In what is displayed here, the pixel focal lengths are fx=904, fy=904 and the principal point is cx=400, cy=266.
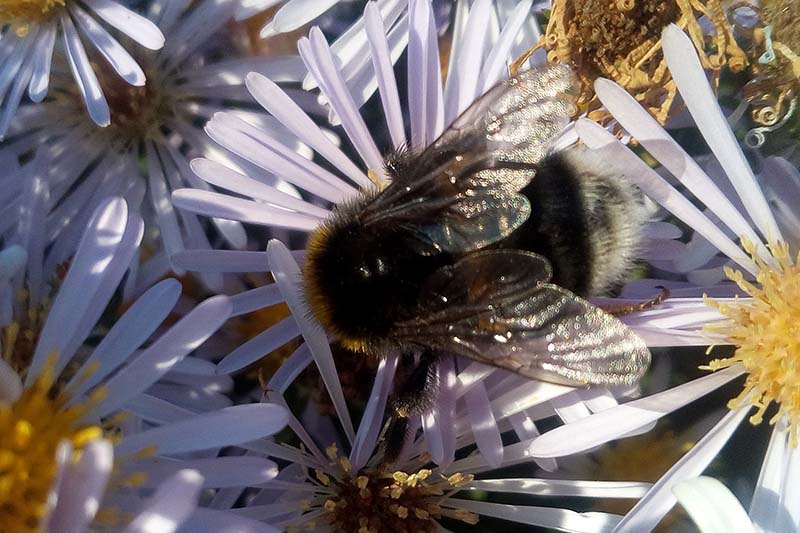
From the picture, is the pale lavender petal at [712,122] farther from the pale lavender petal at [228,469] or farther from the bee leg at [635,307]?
the pale lavender petal at [228,469]

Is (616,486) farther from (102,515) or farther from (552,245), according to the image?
(102,515)

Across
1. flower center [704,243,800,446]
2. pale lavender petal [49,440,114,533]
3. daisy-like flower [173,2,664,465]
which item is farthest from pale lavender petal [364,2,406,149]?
pale lavender petal [49,440,114,533]

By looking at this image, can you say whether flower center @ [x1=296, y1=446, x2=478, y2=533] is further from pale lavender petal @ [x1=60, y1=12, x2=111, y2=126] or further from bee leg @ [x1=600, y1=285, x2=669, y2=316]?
pale lavender petal @ [x1=60, y1=12, x2=111, y2=126]

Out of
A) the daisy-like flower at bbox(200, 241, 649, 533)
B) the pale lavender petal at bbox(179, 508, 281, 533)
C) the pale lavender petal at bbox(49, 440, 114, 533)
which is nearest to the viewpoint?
the pale lavender petal at bbox(49, 440, 114, 533)

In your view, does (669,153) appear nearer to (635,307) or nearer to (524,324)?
(635,307)

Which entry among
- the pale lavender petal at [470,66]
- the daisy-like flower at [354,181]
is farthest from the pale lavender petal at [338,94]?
the pale lavender petal at [470,66]
